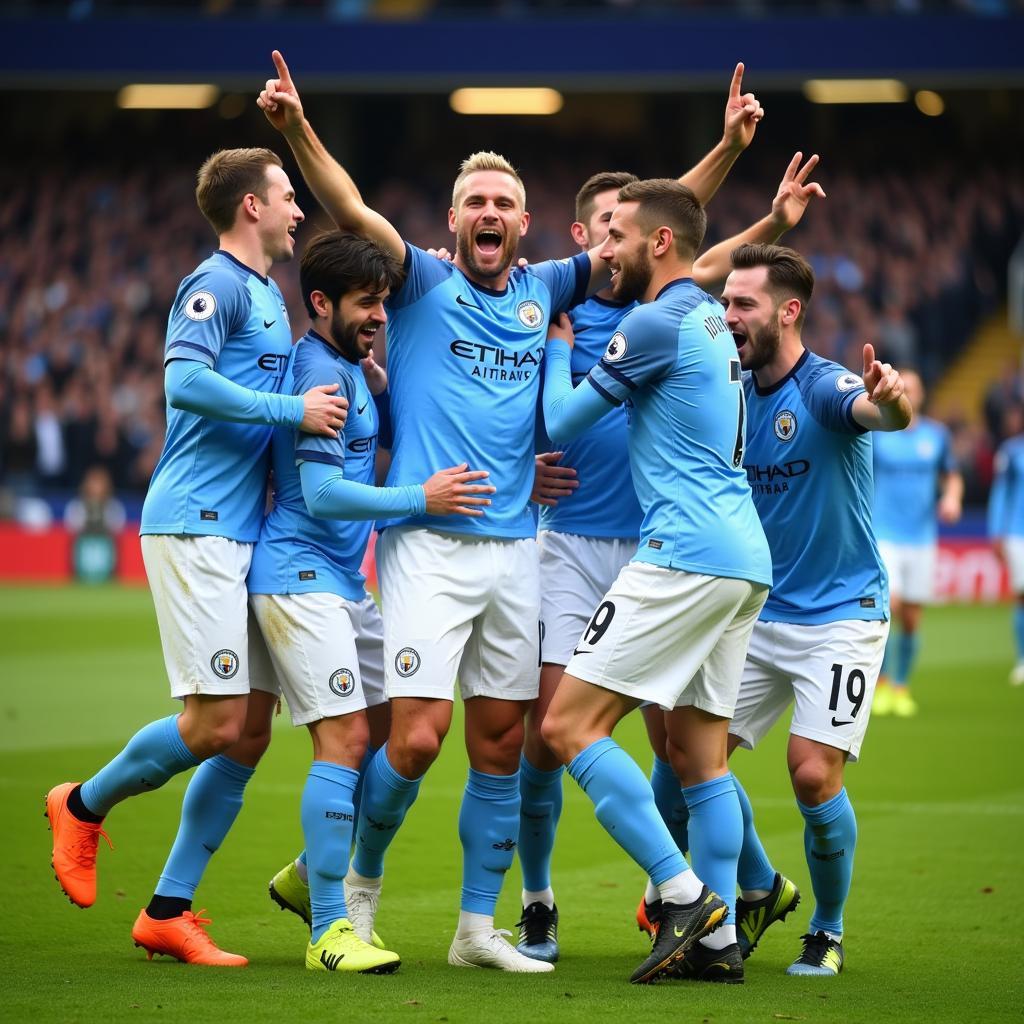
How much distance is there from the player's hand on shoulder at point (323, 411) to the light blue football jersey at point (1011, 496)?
11.2 m

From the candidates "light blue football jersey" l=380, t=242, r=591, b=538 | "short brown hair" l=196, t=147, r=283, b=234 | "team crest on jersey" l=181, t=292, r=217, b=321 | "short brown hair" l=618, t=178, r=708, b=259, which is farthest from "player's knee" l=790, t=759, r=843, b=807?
"short brown hair" l=196, t=147, r=283, b=234

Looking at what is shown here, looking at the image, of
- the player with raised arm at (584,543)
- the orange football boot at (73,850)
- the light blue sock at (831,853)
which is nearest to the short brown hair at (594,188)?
the player with raised arm at (584,543)

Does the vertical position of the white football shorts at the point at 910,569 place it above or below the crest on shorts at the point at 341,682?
above

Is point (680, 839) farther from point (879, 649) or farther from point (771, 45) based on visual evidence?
point (771, 45)

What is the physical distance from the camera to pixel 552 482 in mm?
6020

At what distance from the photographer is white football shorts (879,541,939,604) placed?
43.4 ft

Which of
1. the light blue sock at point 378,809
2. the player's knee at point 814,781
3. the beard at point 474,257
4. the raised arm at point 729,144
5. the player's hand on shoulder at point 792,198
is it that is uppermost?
the raised arm at point 729,144

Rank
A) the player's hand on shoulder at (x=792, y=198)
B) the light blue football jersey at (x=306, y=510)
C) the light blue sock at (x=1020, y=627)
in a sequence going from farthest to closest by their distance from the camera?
the light blue sock at (x=1020, y=627)
the player's hand on shoulder at (x=792, y=198)
the light blue football jersey at (x=306, y=510)

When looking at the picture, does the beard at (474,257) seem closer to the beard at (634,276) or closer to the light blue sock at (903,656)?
the beard at (634,276)

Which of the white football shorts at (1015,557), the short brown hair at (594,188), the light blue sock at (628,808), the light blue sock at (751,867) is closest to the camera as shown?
the light blue sock at (628,808)

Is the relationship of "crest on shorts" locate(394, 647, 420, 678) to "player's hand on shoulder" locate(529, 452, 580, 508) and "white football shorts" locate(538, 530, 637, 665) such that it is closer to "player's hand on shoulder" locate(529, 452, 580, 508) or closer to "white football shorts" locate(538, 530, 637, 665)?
"white football shorts" locate(538, 530, 637, 665)

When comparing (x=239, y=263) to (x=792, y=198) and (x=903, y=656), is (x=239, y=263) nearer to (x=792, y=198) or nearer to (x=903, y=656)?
(x=792, y=198)

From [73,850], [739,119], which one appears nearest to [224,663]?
[73,850]

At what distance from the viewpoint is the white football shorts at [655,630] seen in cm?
521
